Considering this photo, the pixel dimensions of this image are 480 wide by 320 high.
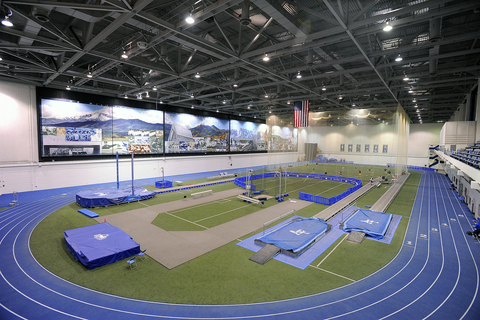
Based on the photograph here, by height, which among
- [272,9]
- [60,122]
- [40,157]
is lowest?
[40,157]

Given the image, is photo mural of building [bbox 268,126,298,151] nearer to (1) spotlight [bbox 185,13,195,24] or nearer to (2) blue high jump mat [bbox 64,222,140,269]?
(1) spotlight [bbox 185,13,195,24]

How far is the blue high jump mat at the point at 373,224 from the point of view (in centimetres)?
1080

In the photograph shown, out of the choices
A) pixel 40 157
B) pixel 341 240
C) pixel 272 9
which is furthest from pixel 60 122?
pixel 341 240

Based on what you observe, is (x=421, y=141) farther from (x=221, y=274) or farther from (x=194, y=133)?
(x=221, y=274)

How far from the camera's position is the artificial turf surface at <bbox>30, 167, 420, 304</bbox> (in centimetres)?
659

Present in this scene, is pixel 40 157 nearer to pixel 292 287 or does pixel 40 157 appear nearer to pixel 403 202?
pixel 292 287

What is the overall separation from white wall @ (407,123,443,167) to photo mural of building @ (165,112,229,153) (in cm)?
3839

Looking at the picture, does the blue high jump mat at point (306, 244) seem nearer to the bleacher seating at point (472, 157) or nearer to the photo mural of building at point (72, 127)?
the bleacher seating at point (472, 157)

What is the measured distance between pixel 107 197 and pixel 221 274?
11855 millimetres

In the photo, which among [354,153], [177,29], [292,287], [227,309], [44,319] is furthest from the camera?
[354,153]

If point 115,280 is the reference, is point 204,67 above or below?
above

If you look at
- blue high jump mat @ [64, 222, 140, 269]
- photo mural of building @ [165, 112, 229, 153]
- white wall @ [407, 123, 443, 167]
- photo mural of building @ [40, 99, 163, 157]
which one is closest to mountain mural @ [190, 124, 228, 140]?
photo mural of building @ [165, 112, 229, 153]

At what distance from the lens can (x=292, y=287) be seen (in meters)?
6.91

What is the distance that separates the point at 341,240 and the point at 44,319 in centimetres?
1087
